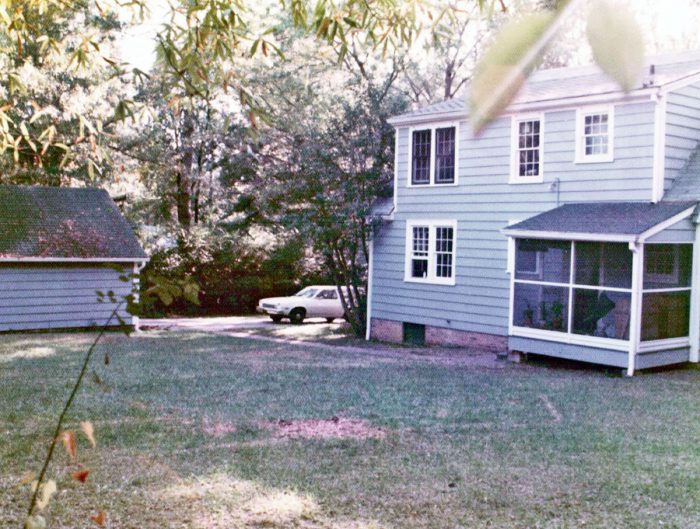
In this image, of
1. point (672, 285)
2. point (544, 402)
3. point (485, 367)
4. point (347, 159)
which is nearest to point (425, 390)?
point (544, 402)

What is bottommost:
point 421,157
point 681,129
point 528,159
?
point 528,159

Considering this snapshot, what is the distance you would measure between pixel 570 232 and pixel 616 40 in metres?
15.1

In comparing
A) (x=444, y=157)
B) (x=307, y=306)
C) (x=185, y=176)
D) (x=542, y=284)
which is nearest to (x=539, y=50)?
(x=542, y=284)

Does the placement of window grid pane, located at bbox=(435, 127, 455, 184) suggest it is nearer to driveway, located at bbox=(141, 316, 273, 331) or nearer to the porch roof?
the porch roof

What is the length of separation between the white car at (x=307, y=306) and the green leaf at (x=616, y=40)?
93.1ft

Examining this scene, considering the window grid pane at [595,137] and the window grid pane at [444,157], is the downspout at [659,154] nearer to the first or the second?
the window grid pane at [595,137]

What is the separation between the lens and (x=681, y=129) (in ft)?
51.3

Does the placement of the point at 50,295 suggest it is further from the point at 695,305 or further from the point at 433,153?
the point at 695,305

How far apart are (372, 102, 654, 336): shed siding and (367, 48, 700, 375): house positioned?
1.2 inches

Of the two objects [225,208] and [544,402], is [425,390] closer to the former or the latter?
[544,402]

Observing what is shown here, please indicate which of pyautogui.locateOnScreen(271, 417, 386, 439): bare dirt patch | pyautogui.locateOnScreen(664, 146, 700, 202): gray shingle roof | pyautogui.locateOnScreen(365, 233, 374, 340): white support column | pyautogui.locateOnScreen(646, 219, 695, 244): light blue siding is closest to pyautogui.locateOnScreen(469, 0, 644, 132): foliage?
pyautogui.locateOnScreen(271, 417, 386, 439): bare dirt patch

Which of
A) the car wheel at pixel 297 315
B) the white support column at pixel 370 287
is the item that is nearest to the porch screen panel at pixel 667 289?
the white support column at pixel 370 287

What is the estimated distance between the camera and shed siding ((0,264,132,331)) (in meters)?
22.5

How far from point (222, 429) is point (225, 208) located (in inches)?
975
